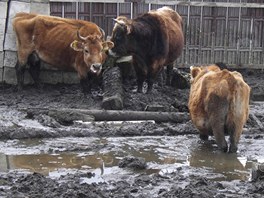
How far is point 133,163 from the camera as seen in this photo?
7289 millimetres

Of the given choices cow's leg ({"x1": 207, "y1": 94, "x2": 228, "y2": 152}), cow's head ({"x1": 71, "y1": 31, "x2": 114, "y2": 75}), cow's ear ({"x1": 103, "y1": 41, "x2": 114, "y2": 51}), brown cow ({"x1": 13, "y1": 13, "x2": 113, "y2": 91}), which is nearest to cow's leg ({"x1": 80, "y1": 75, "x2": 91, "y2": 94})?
brown cow ({"x1": 13, "y1": 13, "x2": 113, "y2": 91})

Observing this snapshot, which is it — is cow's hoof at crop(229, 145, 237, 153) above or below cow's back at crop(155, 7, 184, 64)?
below

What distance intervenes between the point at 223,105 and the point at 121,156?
4.96 feet

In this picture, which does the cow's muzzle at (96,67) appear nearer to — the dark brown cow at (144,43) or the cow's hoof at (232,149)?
the dark brown cow at (144,43)

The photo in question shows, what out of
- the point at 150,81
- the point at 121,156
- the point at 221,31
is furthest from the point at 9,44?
the point at 121,156

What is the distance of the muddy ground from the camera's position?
6.22 m

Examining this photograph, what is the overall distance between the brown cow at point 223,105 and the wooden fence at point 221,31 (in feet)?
24.2

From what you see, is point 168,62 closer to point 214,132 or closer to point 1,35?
point 1,35

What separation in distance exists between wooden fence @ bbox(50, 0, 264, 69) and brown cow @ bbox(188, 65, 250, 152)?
7.39 meters

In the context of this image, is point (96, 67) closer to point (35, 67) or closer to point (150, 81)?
point (150, 81)

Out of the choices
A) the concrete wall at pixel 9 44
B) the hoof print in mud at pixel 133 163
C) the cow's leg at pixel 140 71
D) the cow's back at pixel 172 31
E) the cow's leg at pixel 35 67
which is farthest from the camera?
the cow's back at pixel 172 31

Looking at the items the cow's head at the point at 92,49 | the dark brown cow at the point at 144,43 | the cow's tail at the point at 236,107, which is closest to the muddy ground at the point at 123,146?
the cow's tail at the point at 236,107

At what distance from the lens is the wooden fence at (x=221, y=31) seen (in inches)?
614

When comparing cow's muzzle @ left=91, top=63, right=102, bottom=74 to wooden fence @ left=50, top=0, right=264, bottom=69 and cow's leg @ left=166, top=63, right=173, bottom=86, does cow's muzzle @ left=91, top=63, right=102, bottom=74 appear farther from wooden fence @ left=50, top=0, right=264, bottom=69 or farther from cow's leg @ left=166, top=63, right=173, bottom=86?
wooden fence @ left=50, top=0, right=264, bottom=69
